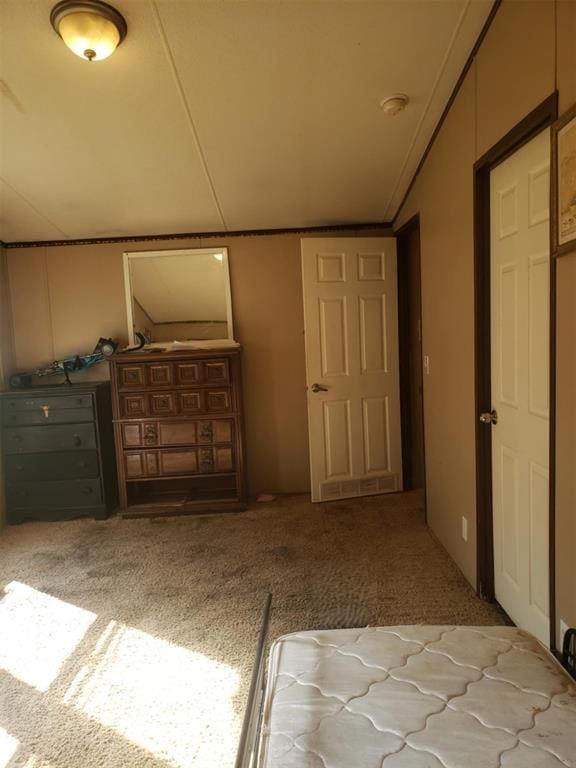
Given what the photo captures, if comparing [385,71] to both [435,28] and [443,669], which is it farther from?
[443,669]

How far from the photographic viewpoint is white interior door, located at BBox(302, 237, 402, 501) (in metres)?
3.73

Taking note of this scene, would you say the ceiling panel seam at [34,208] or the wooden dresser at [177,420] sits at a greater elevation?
the ceiling panel seam at [34,208]

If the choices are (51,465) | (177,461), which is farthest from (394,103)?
(51,465)

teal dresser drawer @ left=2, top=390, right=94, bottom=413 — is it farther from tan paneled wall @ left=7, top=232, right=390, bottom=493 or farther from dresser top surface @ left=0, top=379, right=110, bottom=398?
tan paneled wall @ left=7, top=232, right=390, bottom=493

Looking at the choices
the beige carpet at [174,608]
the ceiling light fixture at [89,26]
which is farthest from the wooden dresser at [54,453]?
the ceiling light fixture at [89,26]

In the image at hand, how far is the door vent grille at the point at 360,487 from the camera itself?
388cm

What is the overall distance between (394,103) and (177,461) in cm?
283

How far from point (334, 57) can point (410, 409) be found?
2.73 m

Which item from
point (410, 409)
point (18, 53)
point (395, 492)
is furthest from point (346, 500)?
point (18, 53)

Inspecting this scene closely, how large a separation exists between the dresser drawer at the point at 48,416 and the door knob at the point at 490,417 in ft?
9.24

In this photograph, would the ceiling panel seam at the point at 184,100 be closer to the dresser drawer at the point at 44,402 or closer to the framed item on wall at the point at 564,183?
the framed item on wall at the point at 564,183

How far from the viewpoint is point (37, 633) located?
2.28 meters

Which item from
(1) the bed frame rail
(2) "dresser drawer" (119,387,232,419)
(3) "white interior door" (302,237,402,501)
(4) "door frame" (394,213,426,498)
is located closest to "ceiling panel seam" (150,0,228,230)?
(3) "white interior door" (302,237,402,501)

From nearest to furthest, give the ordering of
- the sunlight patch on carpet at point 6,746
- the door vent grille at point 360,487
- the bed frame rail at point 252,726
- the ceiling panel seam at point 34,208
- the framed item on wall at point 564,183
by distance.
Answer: the bed frame rail at point 252,726 < the framed item on wall at point 564,183 < the sunlight patch on carpet at point 6,746 < the ceiling panel seam at point 34,208 < the door vent grille at point 360,487
